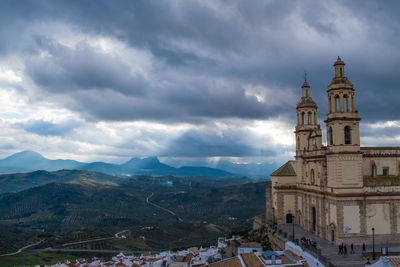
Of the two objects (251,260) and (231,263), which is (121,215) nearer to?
(231,263)

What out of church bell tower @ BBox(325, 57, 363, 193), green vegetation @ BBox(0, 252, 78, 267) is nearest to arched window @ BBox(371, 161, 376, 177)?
church bell tower @ BBox(325, 57, 363, 193)

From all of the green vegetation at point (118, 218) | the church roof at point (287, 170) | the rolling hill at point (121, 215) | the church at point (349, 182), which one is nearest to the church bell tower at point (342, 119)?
the church at point (349, 182)

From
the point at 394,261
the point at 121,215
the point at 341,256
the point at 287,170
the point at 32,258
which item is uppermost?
the point at 287,170

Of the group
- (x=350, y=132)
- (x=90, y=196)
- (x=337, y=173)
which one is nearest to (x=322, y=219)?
(x=337, y=173)

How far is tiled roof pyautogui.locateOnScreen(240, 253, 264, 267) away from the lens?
26184 mm

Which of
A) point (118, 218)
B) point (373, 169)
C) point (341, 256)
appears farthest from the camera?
point (118, 218)

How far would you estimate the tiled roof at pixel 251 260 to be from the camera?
26.2 metres

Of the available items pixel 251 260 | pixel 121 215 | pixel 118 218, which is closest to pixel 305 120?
pixel 251 260

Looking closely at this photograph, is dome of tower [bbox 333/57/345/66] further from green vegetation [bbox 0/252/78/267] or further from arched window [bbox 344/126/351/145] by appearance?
green vegetation [bbox 0/252/78/267]

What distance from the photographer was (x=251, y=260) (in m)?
27.7

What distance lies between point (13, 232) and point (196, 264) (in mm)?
91283

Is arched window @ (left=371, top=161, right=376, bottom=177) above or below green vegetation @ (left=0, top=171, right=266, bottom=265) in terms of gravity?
above

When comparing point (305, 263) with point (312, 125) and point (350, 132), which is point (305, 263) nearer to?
point (350, 132)

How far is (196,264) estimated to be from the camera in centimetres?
3647
